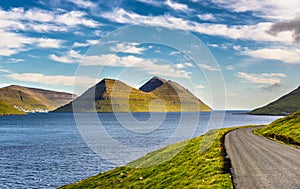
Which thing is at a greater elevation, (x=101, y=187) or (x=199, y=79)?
(x=199, y=79)

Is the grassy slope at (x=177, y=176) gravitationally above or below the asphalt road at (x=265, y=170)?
below

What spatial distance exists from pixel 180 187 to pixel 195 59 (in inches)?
766


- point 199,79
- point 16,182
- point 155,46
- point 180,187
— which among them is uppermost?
point 155,46

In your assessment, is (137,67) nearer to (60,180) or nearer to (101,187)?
(101,187)

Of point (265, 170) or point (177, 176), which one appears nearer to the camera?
point (265, 170)

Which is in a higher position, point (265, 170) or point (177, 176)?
point (265, 170)

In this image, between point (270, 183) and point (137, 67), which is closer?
point (270, 183)

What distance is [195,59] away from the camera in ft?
141

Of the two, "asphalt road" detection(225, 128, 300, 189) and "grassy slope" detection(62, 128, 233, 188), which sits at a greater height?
"asphalt road" detection(225, 128, 300, 189)

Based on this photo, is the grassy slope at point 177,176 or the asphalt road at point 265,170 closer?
the asphalt road at point 265,170

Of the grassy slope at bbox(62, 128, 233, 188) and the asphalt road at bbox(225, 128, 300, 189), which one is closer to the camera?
the asphalt road at bbox(225, 128, 300, 189)

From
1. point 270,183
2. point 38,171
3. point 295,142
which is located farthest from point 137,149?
point 270,183

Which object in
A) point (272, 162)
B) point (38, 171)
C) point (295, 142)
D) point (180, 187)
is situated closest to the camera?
point (180, 187)

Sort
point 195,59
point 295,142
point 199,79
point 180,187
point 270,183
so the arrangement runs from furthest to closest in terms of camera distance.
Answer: point 295,142
point 199,79
point 195,59
point 180,187
point 270,183
